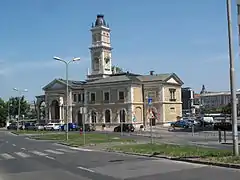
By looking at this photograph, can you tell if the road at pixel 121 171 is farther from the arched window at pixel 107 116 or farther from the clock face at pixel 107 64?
the clock face at pixel 107 64

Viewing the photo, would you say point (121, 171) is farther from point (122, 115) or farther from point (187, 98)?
point (187, 98)

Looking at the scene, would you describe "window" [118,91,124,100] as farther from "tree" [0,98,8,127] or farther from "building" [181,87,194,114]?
"tree" [0,98,8,127]

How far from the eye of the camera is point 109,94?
95.9 metres

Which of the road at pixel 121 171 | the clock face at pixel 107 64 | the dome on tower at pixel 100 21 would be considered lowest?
the road at pixel 121 171

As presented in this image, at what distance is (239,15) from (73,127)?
225ft

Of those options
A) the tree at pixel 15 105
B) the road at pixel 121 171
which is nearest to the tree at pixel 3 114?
the tree at pixel 15 105

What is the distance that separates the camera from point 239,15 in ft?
64.6

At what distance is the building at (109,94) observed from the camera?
92.3m

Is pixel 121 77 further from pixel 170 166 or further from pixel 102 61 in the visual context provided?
pixel 170 166

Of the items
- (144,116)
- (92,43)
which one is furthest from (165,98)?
(92,43)

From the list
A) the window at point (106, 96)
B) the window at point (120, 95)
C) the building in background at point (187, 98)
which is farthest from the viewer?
the building in background at point (187, 98)

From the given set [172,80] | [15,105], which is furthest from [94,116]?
[15,105]

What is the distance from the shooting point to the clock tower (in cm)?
10521

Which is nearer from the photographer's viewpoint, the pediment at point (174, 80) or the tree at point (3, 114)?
the pediment at point (174, 80)
